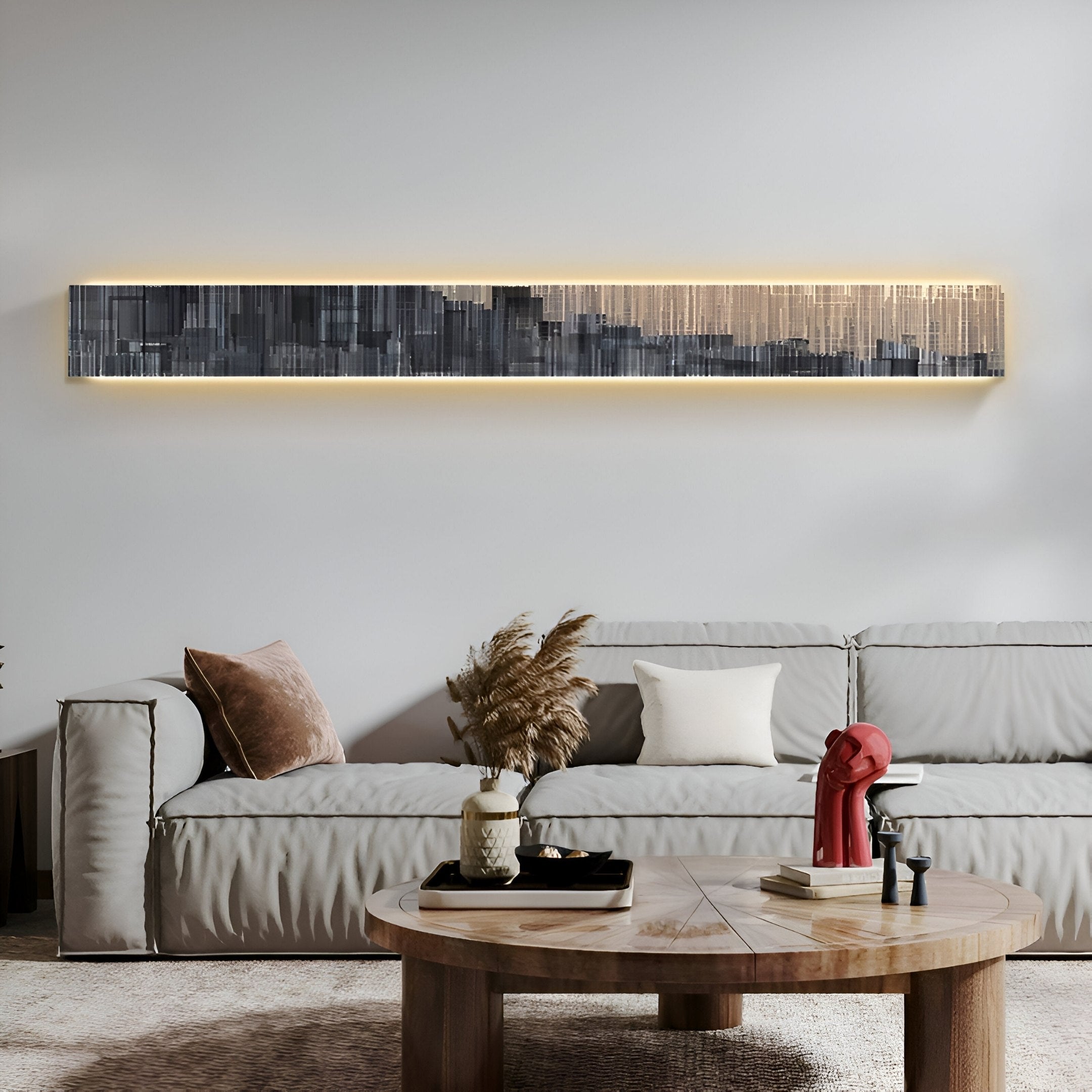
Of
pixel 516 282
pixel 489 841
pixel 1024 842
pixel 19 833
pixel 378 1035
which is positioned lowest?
pixel 378 1035

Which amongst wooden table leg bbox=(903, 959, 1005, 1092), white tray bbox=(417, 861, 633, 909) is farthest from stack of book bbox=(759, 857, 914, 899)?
white tray bbox=(417, 861, 633, 909)

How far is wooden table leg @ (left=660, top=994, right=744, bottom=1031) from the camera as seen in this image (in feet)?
7.74

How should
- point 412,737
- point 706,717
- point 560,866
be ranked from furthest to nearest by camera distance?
point 412,737 → point 706,717 → point 560,866

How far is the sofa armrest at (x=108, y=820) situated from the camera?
288 centimetres

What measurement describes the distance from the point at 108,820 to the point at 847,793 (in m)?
1.90

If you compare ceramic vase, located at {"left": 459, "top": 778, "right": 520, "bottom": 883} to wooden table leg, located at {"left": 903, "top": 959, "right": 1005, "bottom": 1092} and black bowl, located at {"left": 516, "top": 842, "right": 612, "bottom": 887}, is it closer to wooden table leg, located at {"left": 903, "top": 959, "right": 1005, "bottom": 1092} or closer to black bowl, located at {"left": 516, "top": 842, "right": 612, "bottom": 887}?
black bowl, located at {"left": 516, "top": 842, "right": 612, "bottom": 887}

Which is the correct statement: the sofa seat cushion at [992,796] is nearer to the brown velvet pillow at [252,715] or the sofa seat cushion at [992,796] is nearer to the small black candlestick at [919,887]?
the small black candlestick at [919,887]

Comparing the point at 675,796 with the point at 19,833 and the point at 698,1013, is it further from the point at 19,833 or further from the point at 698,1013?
the point at 19,833

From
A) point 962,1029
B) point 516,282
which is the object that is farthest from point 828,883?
point 516,282

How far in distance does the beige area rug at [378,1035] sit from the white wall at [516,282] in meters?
1.24

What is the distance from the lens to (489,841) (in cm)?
189

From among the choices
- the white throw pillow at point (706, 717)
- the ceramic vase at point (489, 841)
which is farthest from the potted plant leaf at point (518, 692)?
the white throw pillow at point (706, 717)

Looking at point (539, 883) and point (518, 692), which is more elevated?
point (518, 692)

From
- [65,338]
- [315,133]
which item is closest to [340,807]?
[65,338]
